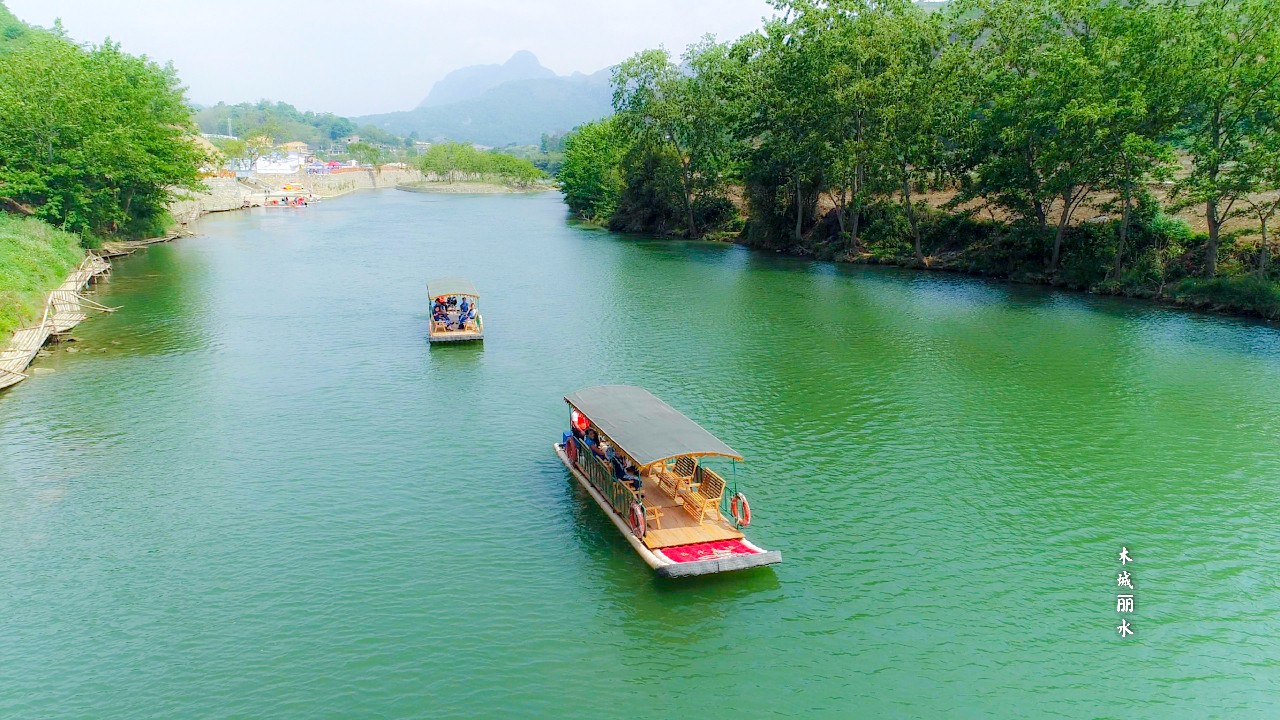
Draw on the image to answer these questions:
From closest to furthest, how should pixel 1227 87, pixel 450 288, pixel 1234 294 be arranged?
pixel 450 288 < pixel 1227 87 < pixel 1234 294

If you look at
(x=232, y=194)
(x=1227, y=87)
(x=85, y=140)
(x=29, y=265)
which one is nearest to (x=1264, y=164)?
(x=1227, y=87)

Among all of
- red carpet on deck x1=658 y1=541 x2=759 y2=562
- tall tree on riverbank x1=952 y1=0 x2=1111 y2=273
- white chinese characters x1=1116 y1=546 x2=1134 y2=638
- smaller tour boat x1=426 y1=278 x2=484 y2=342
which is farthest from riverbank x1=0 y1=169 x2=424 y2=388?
tall tree on riverbank x1=952 y1=0 x2=1111 y2=273

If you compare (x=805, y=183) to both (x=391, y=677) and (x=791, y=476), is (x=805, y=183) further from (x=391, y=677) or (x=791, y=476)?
(x=391, y=677)

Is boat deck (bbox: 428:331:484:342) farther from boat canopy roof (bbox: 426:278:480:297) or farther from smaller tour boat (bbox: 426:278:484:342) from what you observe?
boat canopy roof (bbox: 426:278:480:297)

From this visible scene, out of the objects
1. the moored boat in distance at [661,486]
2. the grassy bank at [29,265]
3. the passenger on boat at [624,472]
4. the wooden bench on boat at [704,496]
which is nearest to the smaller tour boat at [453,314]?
the moored boat in distance at [661,486]

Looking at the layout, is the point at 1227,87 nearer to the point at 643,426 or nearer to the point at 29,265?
the point at 643,426

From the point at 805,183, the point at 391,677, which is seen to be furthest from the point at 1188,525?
the point at 805,183
